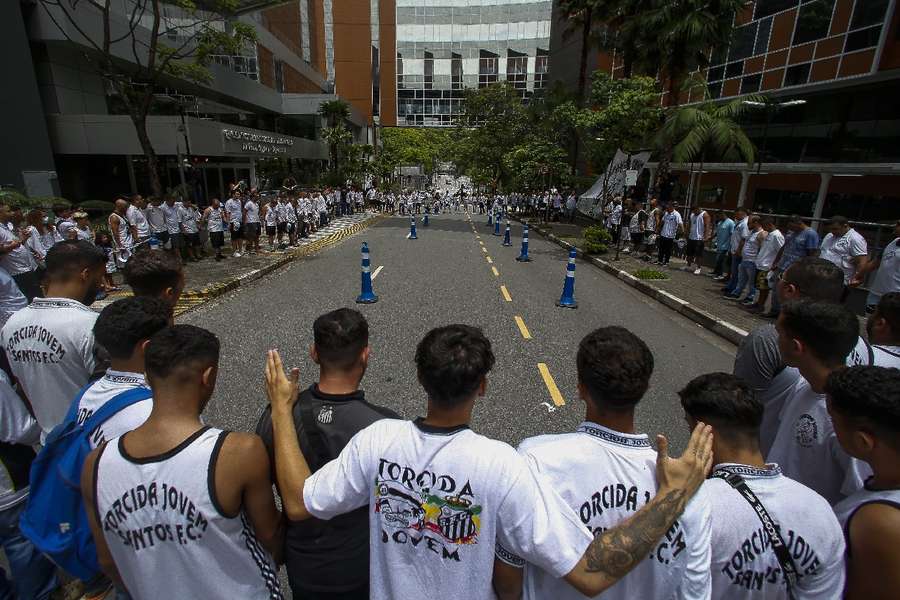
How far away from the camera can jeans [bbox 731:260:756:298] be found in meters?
10.3

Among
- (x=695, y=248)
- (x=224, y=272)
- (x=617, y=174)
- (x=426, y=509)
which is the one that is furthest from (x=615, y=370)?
(x=617, y=174)

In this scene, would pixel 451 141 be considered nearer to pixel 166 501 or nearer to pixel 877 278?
pixel 877 278

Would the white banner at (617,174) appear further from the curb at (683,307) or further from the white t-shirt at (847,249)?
the white t-shirt at (847,249)

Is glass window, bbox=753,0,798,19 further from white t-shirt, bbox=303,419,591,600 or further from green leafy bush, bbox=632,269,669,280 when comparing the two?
white t-shirt, bbox=303,419,591,600

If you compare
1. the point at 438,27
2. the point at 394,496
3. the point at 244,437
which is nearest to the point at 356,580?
the point at 394,496

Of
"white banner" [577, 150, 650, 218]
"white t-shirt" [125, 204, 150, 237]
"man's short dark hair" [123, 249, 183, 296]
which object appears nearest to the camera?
"man's short dark hair" [123, 249, 183, 296]

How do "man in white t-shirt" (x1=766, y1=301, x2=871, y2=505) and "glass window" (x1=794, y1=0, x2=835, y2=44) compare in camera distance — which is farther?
"glass window" (x1=794, y1=0, x2=835, y2=44)

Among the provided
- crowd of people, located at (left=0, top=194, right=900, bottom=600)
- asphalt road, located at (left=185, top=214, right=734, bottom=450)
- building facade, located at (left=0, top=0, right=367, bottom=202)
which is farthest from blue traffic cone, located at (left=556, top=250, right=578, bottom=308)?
building facade, located at (left=0, top=0, right=367, bottom=202)

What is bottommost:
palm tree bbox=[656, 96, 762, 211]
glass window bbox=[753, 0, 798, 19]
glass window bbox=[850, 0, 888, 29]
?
palm tree bbox=[656, 96, 762, 211]

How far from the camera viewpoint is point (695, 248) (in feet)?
46.0

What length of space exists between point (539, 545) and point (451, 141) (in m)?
81.0

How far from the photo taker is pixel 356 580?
196 centimetres

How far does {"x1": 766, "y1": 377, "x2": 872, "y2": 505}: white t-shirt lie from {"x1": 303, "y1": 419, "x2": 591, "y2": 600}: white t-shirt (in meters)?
1.56

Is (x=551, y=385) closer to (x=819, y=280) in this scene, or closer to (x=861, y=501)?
(x=819, y=280)
